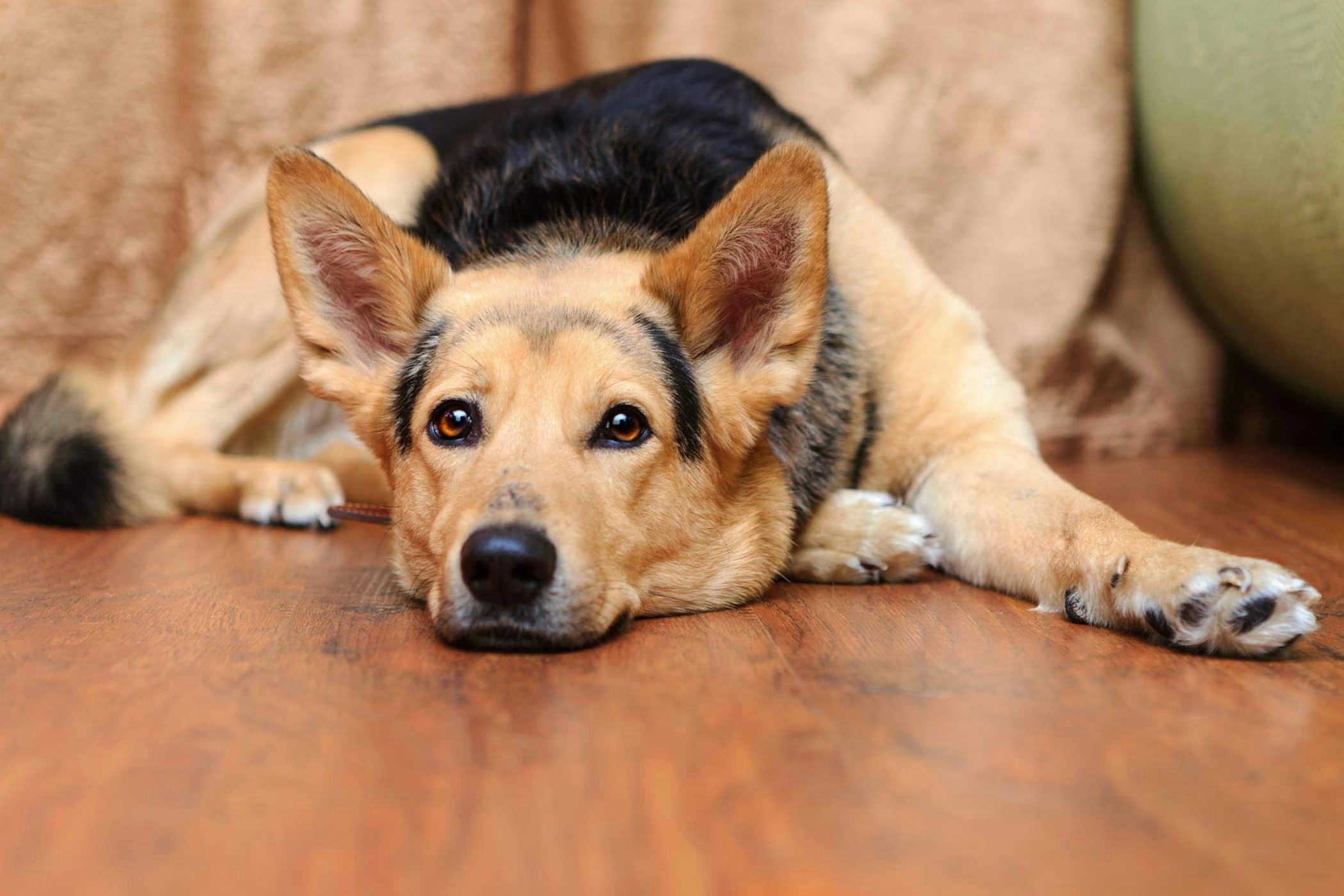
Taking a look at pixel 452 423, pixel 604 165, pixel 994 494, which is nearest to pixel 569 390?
pixel 452 423

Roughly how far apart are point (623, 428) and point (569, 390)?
137 mm

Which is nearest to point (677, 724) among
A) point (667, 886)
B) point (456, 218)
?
point (667, 886)

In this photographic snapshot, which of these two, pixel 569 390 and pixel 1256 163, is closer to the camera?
pixel 569 390

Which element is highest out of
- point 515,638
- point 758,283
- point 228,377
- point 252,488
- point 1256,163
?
point 1256,163

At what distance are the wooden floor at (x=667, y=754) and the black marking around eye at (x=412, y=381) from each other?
367 millimetres

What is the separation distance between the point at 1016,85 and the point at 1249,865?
137 inches

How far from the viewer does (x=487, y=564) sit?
6.56 ft

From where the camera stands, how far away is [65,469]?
327 centimetres

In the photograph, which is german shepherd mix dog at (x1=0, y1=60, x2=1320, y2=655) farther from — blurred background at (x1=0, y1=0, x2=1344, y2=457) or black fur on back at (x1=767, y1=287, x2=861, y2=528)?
blurred background at (x1=0, y1=0, x2=1344, y2=457)

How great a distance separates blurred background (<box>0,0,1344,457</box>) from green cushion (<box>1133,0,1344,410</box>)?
0.03 metres

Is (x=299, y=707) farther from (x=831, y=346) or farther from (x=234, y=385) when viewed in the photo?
(x=234, y=385)

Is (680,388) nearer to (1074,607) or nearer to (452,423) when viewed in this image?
(452,423)

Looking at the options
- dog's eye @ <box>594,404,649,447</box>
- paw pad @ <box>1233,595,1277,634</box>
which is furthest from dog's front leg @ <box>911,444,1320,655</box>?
dog's eye @ <box>594,404,649,447</box>

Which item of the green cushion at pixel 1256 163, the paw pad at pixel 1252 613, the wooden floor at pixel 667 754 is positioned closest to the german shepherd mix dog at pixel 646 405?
the paw pad at pixel 1252 613
